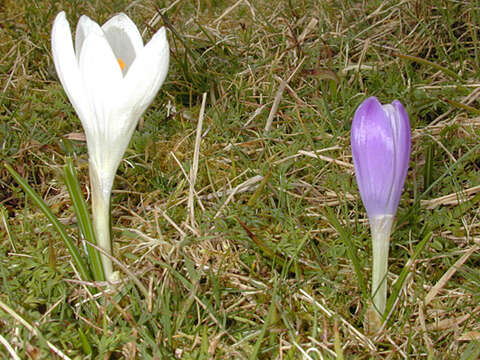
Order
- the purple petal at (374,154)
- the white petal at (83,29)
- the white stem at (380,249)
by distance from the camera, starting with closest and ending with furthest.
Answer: the purple petal at (374,154)
the white stem at (380,249)
the white petal at (83,29)

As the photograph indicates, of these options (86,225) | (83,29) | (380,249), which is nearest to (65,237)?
(86,225)

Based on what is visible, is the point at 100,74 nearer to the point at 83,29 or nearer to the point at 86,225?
the point at 83,29

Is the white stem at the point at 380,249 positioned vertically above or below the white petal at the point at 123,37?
below

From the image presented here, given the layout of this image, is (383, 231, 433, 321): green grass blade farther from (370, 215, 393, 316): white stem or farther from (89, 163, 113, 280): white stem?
(89, 163, 113, 280): white stem

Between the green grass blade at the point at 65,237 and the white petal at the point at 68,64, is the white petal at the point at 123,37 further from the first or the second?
the green grass blade at the point at 65,237

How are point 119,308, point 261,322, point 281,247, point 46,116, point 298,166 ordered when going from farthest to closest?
point 46,116, point 298,166, point 281,247, point 261,322, point 119,308

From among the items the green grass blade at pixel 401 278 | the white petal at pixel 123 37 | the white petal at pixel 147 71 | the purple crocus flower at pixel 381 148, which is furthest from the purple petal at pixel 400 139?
the white petal at pixel 123 37

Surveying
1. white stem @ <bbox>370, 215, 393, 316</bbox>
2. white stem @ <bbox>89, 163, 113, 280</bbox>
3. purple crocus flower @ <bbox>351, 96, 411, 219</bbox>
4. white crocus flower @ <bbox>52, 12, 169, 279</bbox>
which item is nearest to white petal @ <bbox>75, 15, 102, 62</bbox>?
white crocus flower @ <bbox>52, 12, 169, 279</bbox>

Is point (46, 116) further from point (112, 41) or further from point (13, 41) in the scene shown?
point (112, 41)

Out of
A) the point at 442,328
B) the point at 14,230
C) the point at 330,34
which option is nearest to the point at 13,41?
the point at 14,230
